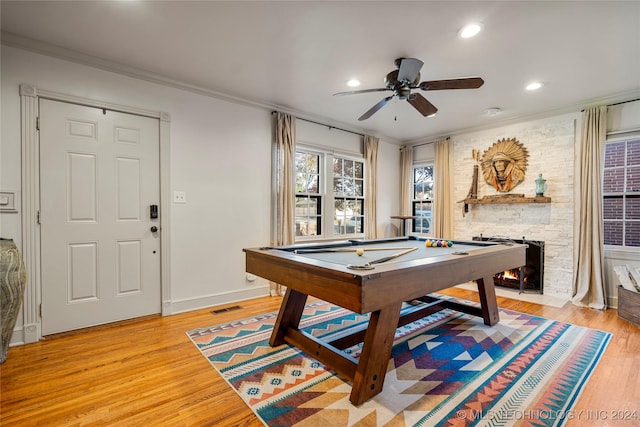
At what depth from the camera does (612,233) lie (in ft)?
12.3

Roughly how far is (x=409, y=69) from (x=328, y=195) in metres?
2.53

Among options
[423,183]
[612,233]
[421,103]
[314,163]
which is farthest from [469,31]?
[423,183]

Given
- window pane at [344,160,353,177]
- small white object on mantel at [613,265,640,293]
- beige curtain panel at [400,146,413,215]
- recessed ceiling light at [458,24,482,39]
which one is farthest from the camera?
beige curtain panel at [400,146,413,215]

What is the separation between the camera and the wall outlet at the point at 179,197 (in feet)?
10.9

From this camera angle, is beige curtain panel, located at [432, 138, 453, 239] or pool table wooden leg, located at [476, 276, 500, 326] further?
beige curtain panel, located at [432, 138, 453, 239]

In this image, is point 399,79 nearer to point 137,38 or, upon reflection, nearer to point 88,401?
point 137,38

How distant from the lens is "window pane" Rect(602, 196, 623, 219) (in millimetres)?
3723

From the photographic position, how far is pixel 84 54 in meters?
2.75

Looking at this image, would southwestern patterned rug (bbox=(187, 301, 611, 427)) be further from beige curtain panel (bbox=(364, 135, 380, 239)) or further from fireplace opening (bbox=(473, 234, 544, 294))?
beige curtain panel (bbox=(364, 135, 380, 239))

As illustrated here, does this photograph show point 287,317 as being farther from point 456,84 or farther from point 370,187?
point 370,187

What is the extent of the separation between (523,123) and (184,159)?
15.3 ft

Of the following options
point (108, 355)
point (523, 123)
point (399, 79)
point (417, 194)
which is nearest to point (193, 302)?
point (108, 355)

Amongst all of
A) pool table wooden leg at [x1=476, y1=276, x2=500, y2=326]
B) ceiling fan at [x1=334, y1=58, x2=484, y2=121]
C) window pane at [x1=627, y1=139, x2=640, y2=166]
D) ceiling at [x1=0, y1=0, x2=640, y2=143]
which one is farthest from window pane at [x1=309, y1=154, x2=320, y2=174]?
window pane at [x1=627, y1=139, x2=640, y2=166]

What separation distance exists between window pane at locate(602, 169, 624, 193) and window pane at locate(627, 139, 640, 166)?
0.13 m
